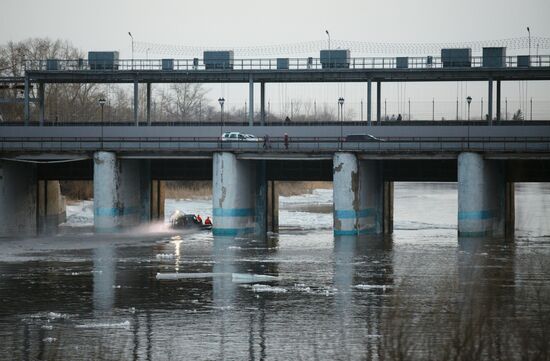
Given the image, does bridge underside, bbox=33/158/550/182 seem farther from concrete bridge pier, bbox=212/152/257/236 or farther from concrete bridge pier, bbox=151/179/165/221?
concrete bridge pier, bbox=212/152/257/236

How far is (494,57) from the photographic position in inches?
3250

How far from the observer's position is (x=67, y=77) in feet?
286

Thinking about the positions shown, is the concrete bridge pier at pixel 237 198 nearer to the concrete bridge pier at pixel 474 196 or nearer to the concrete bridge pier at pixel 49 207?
the concrete bridge pier at pixel 474 196

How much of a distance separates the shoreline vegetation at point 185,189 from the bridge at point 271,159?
781 cm

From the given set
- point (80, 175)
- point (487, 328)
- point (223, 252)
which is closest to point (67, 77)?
point (80, 175)

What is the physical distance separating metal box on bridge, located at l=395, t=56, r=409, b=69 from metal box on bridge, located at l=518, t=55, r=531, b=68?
8837mm

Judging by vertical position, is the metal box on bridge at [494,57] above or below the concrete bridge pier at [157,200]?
above

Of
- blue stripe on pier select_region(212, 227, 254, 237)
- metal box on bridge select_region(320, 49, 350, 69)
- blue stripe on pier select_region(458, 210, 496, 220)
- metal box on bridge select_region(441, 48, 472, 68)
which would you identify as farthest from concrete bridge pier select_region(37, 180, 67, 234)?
metal box on bridge select_region(441, 48, 472, 68)

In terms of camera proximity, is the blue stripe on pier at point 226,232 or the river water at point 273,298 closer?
the river water at point 273,298

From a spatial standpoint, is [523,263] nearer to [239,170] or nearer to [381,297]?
[381,297]

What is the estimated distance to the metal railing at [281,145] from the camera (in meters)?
70.1

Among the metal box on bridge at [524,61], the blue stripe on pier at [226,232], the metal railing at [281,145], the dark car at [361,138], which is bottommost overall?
the blue stripe on pier at [226,232]

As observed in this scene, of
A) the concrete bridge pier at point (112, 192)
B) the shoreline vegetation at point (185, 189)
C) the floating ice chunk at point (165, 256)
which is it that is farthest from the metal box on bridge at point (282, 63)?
the floating ice chunk at point (165, 256)

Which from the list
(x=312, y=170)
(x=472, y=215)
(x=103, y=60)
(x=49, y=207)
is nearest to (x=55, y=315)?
(x=472, y=215)
